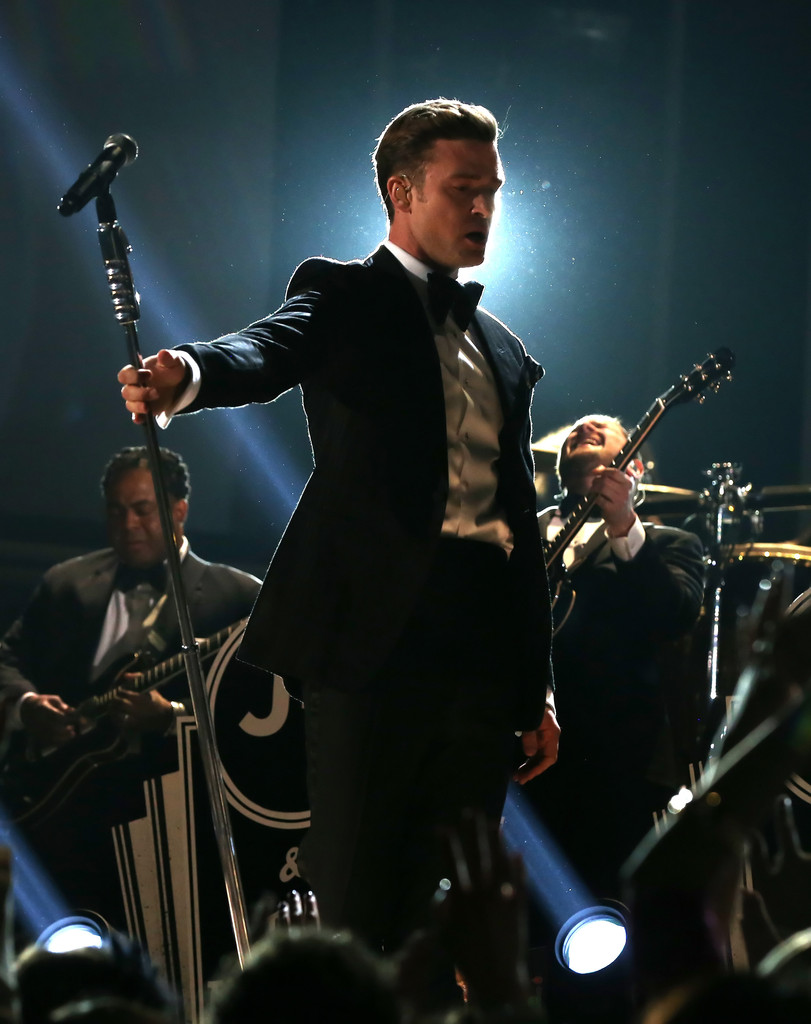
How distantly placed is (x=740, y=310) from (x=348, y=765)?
3031 mm

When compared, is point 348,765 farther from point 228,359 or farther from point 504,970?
point 504,970

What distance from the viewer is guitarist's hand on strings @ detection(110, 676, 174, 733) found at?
3.07m

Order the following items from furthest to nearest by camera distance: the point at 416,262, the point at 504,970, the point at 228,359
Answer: the point at 416,262 → the point at 228,359 → the point at 504,970

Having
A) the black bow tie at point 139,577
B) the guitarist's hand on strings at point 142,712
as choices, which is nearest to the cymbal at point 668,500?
the black bow tie at point 139,577

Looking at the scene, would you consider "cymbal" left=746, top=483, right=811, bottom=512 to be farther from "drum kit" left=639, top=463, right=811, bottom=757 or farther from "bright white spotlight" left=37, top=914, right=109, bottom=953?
"bright white spotlight" left=37, top=914, right=109, bottom=953

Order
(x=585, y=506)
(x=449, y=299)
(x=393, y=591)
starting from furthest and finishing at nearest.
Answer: (x=585, y=506)
(x=449, y=299)
(x=393, y=591)

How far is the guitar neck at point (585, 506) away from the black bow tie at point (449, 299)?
166 centimetres

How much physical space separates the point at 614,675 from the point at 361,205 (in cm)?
174

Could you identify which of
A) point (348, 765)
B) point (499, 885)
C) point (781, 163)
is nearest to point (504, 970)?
point (499, 885)

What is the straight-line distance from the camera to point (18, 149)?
3.56 metres

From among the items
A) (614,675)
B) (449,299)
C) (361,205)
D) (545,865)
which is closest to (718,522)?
(614,675)

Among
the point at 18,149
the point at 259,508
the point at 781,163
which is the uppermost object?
the point at 18,149

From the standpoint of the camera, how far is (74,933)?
2.88 m

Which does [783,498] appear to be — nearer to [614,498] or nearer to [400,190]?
[614,498]
